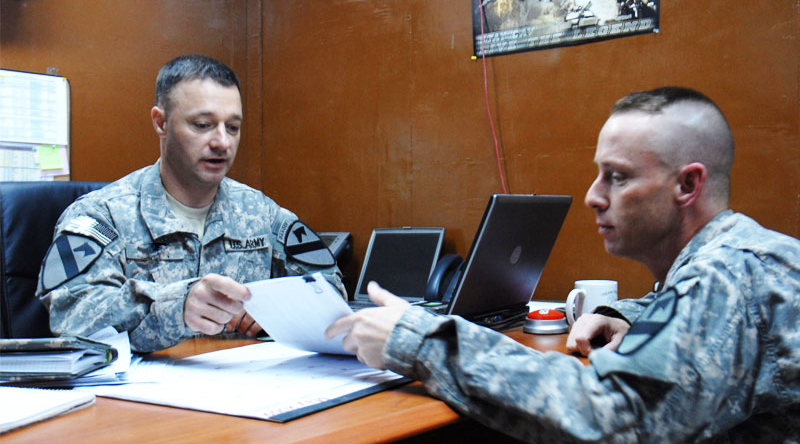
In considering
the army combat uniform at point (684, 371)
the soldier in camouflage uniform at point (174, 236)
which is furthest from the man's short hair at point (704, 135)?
the soldier in camouflage uniform at point (174, 236)

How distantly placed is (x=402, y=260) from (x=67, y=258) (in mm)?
1369

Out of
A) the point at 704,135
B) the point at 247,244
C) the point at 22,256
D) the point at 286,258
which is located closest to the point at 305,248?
the point at 286,258

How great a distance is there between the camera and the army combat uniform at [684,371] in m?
0.78

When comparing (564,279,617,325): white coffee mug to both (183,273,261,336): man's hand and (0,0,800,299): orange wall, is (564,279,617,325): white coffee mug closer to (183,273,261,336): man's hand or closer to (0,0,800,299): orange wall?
(0,0,800,299): orange wall

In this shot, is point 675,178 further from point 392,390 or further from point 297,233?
point 297,233

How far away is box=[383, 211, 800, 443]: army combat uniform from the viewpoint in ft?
2.54

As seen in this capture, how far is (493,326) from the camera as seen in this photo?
1.57m

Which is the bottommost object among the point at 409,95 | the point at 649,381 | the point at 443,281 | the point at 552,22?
the point at 443,281

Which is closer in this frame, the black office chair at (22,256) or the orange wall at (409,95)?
the black office chair at (22,256)

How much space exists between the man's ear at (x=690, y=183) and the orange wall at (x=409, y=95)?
3.90 feet

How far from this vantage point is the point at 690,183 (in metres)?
0.98

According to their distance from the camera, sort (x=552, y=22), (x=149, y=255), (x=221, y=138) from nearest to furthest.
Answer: (x=149, y=255), (x=221, y=138), (x=552, y=22)

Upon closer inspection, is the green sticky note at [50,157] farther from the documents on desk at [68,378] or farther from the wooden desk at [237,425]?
the wooden desk at [237,425]

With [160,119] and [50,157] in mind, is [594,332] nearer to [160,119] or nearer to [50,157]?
[160,119]
